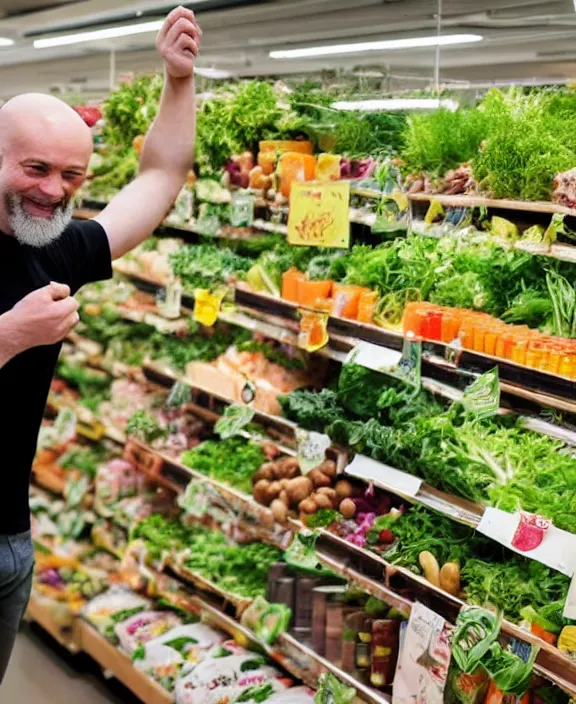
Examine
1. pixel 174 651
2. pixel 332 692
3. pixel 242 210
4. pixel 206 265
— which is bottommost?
pixel 174 651

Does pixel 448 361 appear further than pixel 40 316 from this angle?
Yes

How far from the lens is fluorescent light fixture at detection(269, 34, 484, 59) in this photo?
3797 millimetres

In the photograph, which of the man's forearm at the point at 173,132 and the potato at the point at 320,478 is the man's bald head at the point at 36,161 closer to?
the man's forearm at the point at 173,132

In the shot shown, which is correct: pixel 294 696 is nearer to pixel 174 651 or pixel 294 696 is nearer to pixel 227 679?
pixel 227 679

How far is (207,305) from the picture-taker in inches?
193

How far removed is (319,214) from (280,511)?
1191 millimetres

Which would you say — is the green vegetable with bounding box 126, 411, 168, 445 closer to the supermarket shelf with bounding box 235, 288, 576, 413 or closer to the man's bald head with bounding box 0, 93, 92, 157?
the supermarket shelf with bounding box 235, 288, 576, 413

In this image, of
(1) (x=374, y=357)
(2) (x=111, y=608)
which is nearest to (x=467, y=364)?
(1) (x=374, y=357)

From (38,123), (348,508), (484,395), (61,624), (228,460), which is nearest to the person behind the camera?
(38,123)

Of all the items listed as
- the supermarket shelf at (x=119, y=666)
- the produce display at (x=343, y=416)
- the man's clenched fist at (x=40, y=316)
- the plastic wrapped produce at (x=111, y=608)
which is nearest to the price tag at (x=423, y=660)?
the produce display at (x=343, y=416)

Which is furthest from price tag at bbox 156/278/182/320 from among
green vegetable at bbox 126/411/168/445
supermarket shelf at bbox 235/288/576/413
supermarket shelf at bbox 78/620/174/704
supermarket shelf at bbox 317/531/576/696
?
supermarket shelf at bbox 317/531/576/696

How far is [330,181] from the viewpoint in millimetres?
4152

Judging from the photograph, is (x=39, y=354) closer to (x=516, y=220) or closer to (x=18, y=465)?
(x=18, y=465)

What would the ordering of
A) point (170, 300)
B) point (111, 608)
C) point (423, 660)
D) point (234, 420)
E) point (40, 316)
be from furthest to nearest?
point (111, 608) < point (170, 300) < point (234, 420) < point (423, 660) < point (40, 316)
